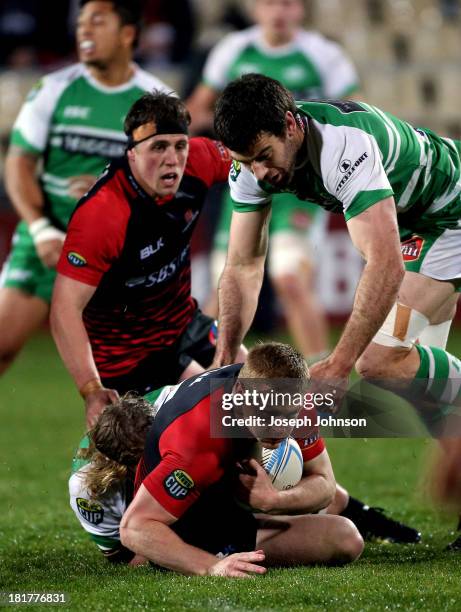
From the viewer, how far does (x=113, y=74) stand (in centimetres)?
735

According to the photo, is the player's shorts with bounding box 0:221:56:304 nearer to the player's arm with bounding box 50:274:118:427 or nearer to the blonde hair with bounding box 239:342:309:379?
the player's arm with bounding box 50:274:118:427

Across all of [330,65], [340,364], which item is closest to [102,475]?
[340,364]

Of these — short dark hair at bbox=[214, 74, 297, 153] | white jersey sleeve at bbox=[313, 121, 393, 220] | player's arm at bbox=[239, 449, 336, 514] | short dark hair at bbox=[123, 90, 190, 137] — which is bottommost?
player's arm at bbox=[239, 449, 336, 514]

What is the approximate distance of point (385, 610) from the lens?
4.07 m

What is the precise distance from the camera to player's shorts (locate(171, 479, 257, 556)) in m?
4.80

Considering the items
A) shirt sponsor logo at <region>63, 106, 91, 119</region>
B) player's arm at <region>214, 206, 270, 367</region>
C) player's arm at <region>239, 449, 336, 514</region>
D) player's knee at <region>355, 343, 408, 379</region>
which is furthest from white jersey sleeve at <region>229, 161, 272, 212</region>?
shirt sponsor logo at <region>63, 106, 91, 119</region>

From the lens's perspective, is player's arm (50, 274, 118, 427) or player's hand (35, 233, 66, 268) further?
player's hand (35, 233, 66, 268)

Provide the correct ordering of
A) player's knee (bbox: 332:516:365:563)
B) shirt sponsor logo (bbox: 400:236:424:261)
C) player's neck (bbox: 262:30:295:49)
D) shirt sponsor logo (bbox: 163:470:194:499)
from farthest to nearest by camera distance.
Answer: player's neck (bbox: 262:30:295:49) → shirt sponsor logo (bbox: 400:236:424:261) → player's knee (bbox: 332:516:365:563) → shirt sponsor logo (bbox: 163:470:194:499)

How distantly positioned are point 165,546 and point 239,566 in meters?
0.28

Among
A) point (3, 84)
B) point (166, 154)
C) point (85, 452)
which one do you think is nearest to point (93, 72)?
point (166, 154)

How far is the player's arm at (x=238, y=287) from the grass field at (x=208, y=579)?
3.59ft

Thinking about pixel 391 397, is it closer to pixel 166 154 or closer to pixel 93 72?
pixel 166 154

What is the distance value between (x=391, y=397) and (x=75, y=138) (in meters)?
2.79

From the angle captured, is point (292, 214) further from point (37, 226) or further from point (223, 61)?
point (37, 226)
